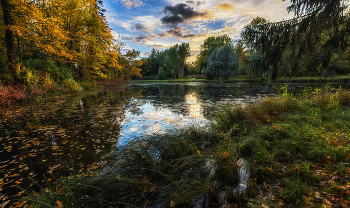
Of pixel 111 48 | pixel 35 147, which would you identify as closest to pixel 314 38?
pixel 35 147

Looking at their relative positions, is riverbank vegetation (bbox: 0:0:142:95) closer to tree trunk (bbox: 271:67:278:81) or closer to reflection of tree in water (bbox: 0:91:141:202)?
reflection of tree in water (bbox: 0:91:141:202)

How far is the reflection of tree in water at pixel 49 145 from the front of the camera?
3135 mm

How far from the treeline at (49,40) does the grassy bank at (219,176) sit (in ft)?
44.0

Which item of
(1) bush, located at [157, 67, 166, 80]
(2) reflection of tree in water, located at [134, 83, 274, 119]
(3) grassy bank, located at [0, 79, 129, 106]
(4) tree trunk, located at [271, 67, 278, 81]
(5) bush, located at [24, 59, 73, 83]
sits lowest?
(2) reflection of tree in water, located at [134, 83, 274, 119]

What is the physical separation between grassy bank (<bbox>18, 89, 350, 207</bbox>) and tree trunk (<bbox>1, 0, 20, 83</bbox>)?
12.7m

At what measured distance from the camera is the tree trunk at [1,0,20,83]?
33.6ft

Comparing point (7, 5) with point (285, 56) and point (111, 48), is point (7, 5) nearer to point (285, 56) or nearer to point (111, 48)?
point (111, 48)

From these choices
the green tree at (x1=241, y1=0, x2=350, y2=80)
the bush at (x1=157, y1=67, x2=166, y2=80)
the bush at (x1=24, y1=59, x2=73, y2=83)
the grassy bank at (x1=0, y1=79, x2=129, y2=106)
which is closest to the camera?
the green tree at (x1=241, y1=0, x2=350, y2=80)

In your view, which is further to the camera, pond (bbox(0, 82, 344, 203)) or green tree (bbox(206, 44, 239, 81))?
green tree (bbox(206, 44, 239, 81))

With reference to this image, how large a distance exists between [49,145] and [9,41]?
11526 millimetres

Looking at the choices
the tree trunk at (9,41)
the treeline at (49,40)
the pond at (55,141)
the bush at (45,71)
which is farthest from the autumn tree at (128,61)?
the pond at (55,141)

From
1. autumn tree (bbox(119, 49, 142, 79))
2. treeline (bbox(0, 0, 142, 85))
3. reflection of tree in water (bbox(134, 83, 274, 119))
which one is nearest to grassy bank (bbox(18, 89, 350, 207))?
reflection of tree in water (bbox(134, 83, 274, 119))

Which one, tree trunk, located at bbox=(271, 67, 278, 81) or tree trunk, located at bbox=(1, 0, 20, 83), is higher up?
tree trunk, located at bbox=(1, 0, 20, 83)

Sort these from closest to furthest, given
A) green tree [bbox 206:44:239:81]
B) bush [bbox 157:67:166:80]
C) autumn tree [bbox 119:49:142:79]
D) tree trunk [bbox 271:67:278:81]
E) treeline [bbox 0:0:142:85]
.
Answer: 1. tree trunk [bbox 271:67:278:81]
2. treeline [bbox 0:0:142:85]
3. green tree [bbox 206:44:239:81]
4. autumn tree [bbox 119:49:142:79]
5. bush [bbox 157:67:166:80]
